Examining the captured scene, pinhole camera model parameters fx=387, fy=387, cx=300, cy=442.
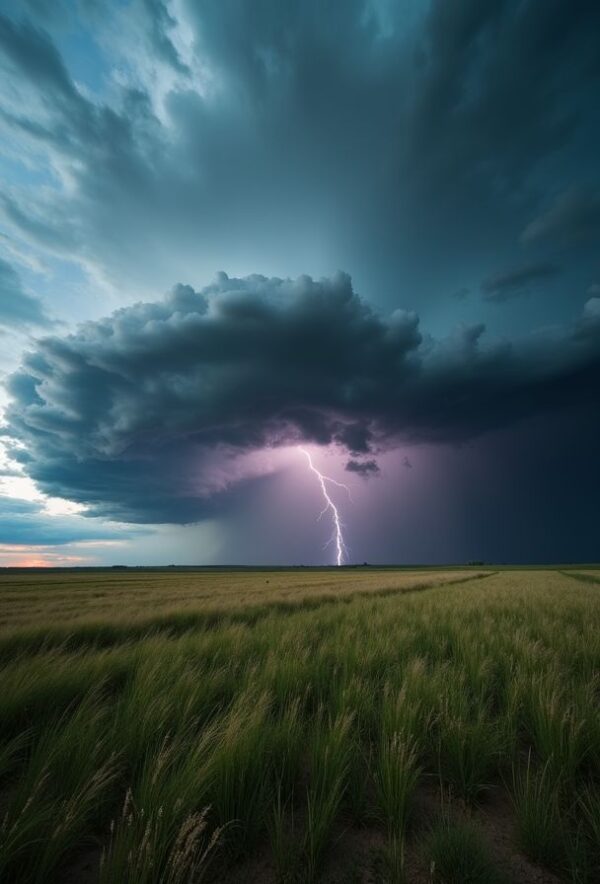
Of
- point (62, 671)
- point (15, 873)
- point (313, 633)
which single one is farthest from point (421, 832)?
point (313, 633)

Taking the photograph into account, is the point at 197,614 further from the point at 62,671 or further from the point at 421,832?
the point at 421,832

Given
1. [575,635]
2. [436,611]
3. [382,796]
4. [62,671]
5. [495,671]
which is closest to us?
[382,796]

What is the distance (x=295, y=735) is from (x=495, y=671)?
119 inches

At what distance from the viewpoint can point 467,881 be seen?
1669mm

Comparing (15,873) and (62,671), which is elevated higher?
(62,671)

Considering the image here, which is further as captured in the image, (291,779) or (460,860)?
(291,779)

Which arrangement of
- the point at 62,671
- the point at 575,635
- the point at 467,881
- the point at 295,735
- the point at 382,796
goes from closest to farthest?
the point at 467,881, the point at 382,796, the point at 295,735, the point at 62,671, the point at 575,635

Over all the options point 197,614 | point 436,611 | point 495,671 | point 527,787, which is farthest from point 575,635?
point 197,614

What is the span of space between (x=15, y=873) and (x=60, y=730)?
1.24 metres

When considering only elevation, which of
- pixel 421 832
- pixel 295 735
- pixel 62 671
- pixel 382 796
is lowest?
pixel 421 832

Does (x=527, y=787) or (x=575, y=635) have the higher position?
(x=575, y=635)

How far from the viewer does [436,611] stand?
9336 mm

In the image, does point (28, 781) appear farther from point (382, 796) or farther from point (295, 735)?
point (382, 796)

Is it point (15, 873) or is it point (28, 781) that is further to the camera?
point (28, 781)
